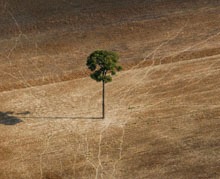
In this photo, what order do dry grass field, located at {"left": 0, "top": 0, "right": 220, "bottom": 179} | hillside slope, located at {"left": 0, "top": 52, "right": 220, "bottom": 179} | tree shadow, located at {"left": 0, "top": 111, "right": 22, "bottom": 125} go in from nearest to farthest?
hillside slope, located at {"left": 0, "top": 52, "right": 220, "bottom": 179} < dry grass field, located at {"left": 0, "top": 0, "right": 220, "bottom": 179} < tree shadow, located at {"left": 0, "top": 111, "right": 22, "bottom": 125}

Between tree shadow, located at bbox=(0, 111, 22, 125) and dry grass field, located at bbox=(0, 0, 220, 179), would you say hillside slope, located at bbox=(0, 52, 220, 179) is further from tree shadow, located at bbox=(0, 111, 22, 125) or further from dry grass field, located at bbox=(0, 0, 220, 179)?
tree shadow, located at bbox=(0, 111, 22, 125)

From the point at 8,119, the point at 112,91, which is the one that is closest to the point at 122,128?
the point at 112,91

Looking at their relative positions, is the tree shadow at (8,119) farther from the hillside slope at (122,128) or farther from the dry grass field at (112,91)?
the hillside slope at (122,128)

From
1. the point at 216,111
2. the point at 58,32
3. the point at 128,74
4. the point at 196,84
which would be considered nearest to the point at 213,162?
the point at 216,111

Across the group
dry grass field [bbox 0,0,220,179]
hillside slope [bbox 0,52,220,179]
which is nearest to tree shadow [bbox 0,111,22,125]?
dry grass field [bbox 0,0,220,179]

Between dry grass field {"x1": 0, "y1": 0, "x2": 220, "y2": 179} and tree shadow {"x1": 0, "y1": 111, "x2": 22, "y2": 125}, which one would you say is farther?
tree shadow {"x1": 0, "y1": 111, "x2": 22, "y2": 125}

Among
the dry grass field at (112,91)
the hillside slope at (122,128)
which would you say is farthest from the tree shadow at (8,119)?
the hillside slope at (122,128)
